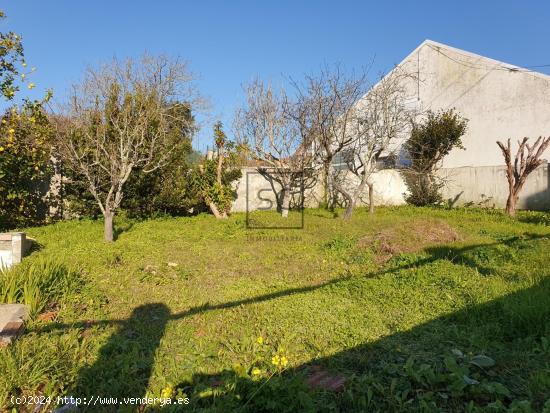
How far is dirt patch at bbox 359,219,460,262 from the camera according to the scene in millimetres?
5871

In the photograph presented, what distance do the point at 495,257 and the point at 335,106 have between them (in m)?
5.69

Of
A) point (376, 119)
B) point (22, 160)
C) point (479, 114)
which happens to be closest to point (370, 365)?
point (22, 160)

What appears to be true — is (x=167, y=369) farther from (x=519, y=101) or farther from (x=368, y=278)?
(x=519, y=101)

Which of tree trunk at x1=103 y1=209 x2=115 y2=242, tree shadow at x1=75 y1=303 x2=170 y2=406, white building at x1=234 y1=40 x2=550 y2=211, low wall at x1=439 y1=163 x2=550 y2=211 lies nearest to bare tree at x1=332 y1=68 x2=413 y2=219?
white building at x1=234 y1=40 x2=550 y2=211

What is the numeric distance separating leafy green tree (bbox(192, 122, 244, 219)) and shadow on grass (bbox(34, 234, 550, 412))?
6471 mm

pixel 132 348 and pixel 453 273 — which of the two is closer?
pixel 132 348

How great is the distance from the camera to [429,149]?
12758mm

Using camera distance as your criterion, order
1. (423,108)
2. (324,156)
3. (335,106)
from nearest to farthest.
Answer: (335,106) < (324,156) < (423,108)

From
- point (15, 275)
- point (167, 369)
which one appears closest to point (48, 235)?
point (15, 275)

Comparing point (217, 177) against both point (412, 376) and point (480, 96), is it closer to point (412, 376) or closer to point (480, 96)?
point (412, 376)

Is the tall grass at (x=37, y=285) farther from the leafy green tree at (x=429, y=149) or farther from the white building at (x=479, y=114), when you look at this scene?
the leafy green tree at (x=429, y=149)

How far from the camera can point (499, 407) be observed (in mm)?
1995

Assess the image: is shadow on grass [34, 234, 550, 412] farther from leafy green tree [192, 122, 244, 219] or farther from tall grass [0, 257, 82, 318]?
leafy green tree [192, 122, 244, 219]

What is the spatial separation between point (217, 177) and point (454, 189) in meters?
8.31
